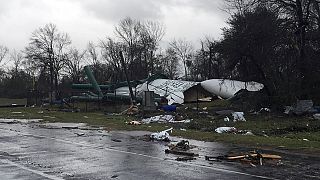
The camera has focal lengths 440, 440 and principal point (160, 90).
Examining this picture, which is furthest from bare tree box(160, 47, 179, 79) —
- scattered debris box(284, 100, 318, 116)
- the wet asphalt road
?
the wet asphalt road

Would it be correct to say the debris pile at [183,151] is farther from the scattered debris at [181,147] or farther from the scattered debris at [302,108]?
the scattered debris at [302,108]

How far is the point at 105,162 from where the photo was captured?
11.4 meters

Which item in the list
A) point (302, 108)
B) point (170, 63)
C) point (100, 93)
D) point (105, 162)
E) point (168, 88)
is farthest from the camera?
point (170, 63)

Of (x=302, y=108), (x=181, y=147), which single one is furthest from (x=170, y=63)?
(x=181, y=147)

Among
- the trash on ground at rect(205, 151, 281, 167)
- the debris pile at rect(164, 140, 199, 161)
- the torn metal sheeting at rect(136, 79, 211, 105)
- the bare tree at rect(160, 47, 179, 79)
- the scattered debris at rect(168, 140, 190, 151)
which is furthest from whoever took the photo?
the bare tree at rect(160, 47, 179, 79)

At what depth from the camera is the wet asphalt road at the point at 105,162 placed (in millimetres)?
9391

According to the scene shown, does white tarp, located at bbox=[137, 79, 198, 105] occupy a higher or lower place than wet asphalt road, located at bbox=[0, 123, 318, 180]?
higher

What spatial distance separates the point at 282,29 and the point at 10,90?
233ft

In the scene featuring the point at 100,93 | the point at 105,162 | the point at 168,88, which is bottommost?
the point at 105,162

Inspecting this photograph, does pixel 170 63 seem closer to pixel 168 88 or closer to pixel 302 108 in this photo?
pixel 168 88

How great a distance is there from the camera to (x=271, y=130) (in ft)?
71.8

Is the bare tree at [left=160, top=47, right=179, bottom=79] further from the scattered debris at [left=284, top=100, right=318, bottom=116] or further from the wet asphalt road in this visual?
the wet asphalt road

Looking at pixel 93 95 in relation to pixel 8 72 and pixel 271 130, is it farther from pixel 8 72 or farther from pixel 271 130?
pixel 8 72

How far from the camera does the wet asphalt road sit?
939cm
